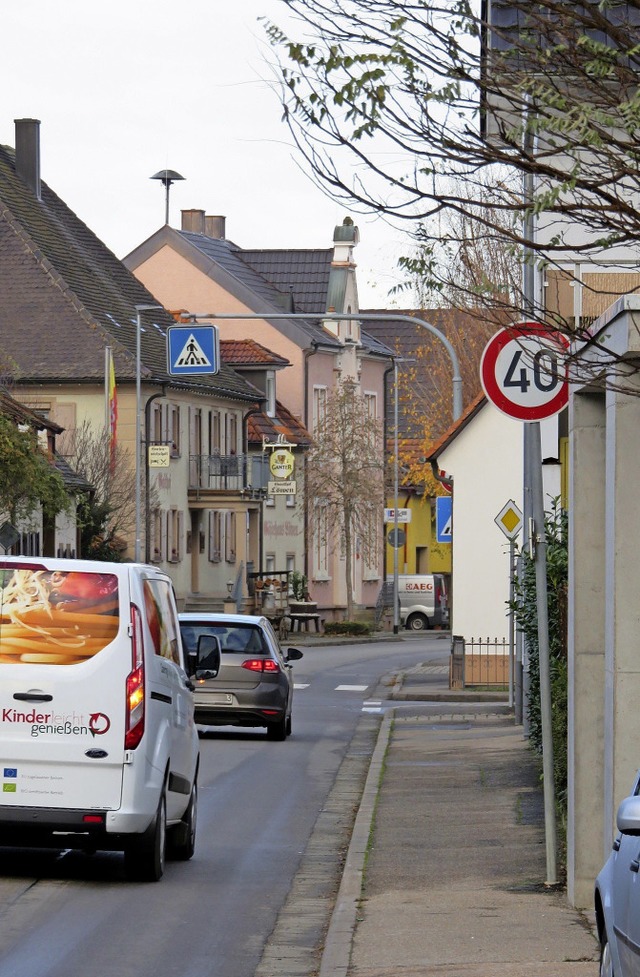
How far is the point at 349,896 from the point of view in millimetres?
11195

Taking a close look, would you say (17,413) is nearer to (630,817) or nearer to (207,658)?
(207,658)

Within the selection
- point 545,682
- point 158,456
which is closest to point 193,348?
point 158,456

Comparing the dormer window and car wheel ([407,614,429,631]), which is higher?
the dormer window

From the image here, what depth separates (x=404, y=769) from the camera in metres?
20.2

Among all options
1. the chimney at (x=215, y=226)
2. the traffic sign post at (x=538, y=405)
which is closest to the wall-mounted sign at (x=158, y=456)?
the chimney at (x=215, y=226)

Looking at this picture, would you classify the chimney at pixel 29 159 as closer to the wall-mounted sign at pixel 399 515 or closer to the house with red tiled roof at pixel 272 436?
the house with red tiled roof at pixel 272 436

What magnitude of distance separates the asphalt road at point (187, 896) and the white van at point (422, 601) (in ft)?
172

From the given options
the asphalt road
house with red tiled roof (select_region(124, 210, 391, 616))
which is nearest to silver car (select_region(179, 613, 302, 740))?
the asphalt road

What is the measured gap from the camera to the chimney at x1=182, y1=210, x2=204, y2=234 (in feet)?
267

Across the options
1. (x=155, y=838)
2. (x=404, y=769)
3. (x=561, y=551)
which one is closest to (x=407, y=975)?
(x=155, y=838)

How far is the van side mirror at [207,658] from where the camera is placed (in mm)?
13953

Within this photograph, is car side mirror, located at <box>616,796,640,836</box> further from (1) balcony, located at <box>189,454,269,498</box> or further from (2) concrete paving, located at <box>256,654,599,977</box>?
(1) balcony, located at <box>189,454,269,498</box>

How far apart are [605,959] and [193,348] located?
32784mm

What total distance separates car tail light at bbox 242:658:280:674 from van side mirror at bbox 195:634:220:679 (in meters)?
10.2
